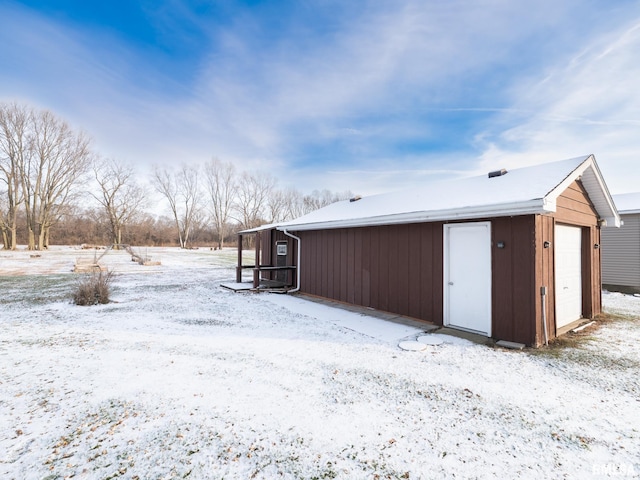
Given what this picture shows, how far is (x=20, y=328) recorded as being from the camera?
5.05m

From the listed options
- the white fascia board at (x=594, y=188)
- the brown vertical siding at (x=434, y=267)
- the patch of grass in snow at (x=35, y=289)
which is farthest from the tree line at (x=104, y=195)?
the white fascia board at (x=594, y=188)

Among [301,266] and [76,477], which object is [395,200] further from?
[76,477]

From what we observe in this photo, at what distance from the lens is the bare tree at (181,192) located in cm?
3975

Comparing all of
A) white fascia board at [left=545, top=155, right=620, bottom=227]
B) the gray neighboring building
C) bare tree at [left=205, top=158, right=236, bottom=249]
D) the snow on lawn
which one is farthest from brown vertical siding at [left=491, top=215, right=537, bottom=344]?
bare tree at [left=205, top=158, right=236, bottom=249]

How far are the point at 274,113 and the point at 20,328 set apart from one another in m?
10.6

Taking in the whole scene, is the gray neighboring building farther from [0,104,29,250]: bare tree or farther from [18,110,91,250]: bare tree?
[0,104,29,250]: bare tree

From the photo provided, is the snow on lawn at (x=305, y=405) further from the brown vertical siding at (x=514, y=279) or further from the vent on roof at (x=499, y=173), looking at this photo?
the vent on roof at (x=499, y=173)

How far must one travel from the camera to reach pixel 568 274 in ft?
18.3

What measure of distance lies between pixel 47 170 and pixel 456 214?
37.0 metres

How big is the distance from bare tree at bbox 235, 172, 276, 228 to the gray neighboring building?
118 feet

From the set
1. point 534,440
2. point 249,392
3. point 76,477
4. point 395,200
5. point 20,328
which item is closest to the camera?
point 76,477

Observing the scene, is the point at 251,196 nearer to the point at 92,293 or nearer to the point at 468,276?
the point at 92,293

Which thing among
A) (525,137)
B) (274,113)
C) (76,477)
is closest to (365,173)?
(274,113)

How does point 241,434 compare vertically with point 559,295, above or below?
below
